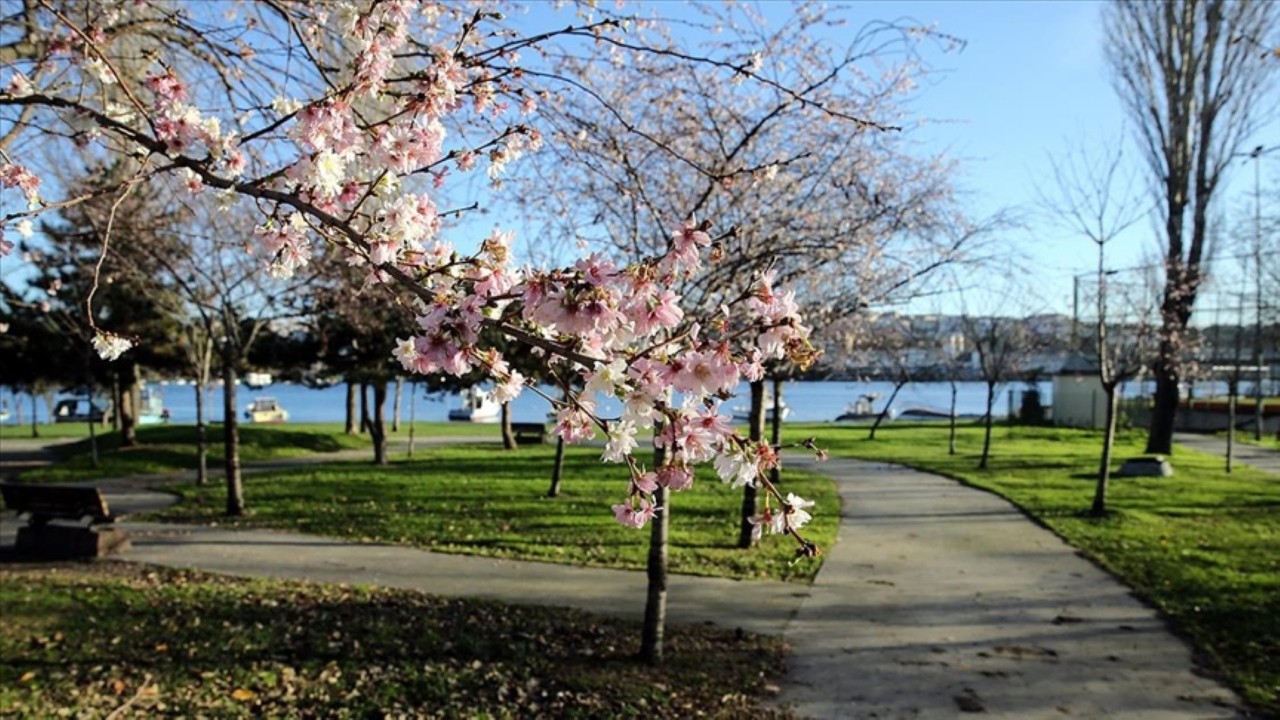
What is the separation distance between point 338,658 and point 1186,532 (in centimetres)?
973

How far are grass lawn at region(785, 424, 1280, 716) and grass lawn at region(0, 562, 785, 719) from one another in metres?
3.08

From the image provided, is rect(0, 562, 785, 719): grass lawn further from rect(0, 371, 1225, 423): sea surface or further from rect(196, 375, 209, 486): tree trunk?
rect(0, 371, 1225, 423): sea surface

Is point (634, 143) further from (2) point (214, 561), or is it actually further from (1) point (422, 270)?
(2) point (214, 561)

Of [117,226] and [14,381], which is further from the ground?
[117,226]

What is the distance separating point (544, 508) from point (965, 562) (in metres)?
5.74

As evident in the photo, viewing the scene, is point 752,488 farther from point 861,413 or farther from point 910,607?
point 861,413

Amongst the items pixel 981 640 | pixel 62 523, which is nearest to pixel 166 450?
pixel 62 523

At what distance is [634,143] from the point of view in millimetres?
6555

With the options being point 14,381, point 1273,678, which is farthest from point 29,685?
point 14,381

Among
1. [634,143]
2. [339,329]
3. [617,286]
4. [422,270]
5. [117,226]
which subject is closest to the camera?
[617,286]

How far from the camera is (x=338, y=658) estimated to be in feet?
18.2

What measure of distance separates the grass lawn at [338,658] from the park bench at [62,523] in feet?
4.50

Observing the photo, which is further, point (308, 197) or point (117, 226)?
point (117, 226)

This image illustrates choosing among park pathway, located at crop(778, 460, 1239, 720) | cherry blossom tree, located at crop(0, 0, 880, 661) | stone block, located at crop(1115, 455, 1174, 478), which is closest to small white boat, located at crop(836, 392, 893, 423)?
stone block, located at crop(1115, 455, 1174, 478)
